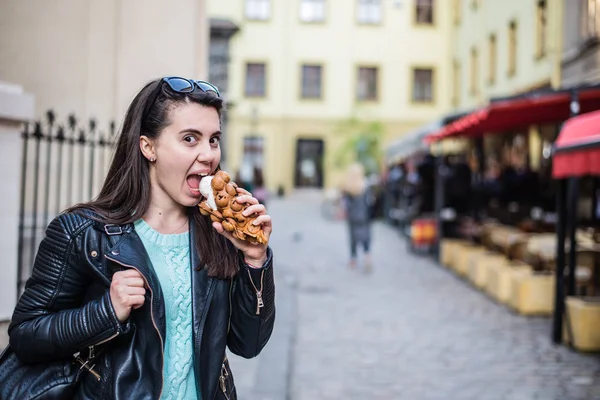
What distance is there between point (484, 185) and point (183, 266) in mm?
13780

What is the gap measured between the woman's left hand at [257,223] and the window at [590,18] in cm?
1587

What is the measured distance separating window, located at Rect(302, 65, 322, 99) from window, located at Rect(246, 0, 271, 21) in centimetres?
343

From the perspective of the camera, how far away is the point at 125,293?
190 centimetres

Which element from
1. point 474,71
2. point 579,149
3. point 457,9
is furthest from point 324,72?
point 579,149

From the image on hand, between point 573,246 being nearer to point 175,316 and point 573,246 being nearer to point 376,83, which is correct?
point 175,316

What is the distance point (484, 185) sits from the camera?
15.3m

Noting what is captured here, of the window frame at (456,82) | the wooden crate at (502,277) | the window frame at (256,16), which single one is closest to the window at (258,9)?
the window frame at (256,16)

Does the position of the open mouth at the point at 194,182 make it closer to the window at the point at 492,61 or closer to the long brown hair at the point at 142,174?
the long brown hair at the point at 142,174

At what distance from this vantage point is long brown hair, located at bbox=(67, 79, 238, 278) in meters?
2.12

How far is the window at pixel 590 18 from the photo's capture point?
16.4 metres

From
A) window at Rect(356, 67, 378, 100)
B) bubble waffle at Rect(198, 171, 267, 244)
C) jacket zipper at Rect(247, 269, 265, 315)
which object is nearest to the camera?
bubble waffle at Rect(198, 171, 267, 244)

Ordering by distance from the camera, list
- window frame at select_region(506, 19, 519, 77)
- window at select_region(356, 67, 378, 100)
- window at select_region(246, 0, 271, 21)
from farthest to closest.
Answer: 1. window at select_region(356, 67, 378, 100)
2. window at select_region(246, 0, 271, 21)
3. window frame at select_region(506, 19, 519, 77)

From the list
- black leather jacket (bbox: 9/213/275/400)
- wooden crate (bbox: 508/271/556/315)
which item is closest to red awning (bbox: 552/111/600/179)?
wooden crate (bbox: 508/271/556/315)

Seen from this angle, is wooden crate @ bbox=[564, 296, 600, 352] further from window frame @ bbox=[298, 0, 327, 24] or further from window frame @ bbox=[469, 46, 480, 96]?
window frame @ bbox=[298, 0, 327, 24]
